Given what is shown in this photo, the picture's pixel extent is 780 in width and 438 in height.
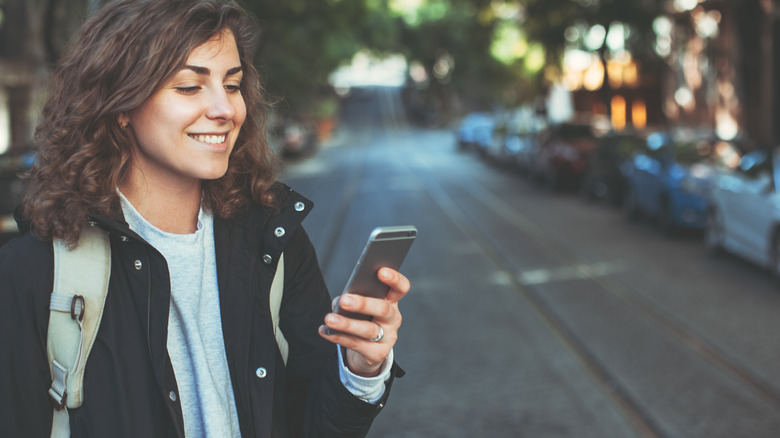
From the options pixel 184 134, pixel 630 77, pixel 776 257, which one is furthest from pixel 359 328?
pixel 630 77

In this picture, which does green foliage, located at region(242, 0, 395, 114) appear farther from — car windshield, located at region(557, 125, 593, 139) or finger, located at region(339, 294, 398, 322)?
finger, located at region(339, 294, 398, 322)

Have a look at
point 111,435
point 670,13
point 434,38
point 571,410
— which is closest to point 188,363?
point 111,435

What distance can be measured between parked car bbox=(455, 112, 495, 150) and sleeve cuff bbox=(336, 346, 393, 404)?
124 feet

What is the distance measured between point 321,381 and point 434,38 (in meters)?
73.3

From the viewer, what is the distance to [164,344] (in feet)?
5.86

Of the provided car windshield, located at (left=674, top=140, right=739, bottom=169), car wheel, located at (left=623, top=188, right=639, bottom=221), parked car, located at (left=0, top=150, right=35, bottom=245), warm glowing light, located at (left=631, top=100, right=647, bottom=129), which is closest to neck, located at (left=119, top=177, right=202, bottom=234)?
parked car, located at (left=0, top=150, right=35, bottom=245)

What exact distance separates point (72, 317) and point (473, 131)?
42479 millimetres

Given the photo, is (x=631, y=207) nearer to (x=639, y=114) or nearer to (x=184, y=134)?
(x=184, y=134)

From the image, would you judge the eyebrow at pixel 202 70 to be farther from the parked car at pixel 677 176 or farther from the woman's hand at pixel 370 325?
the parked car at pixel 677 176

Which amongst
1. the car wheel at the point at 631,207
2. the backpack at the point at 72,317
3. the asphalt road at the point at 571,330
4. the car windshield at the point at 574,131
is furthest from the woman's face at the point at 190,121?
the car windshield at the point at 574,131

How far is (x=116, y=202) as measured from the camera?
73.7 inches

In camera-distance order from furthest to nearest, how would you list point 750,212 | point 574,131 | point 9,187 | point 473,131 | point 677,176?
1. point 473,131
2. point 574,131
3. point 677,176
4. point 750,212
5. point 9,187

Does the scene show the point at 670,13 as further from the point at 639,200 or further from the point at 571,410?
the point at 571,410

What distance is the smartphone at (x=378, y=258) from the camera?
5.38 feet
